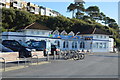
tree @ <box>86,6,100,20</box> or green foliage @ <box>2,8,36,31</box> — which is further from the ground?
tree @ <box>86,6,100,20</box>

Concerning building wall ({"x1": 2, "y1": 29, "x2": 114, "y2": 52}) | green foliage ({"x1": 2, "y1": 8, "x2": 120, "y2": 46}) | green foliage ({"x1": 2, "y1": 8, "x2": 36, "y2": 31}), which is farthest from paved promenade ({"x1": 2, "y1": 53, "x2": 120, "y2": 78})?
green foliage ({"x1": 2, "y1": 8, "x2": 120, "y2": 46})

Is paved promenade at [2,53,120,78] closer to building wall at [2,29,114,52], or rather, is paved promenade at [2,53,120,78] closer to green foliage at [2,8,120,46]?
building wall at [2,29,114,52]

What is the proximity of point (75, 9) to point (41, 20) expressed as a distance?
17842mm

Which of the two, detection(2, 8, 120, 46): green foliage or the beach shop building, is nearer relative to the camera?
the beach shop building

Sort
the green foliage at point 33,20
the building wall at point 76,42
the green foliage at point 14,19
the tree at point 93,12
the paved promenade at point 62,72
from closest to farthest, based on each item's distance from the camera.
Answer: the paved promenade at point 62,72 < the building wall at point 76,42 < the green foliage at point 14,19 < the green foliage at point 33,20 < the tree at point 93,12

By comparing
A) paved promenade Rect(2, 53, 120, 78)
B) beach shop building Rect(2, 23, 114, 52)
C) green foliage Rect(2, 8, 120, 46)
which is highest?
green foliage Rect(2, 8, 120, 46)

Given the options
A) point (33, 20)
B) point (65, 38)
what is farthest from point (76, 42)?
point (33, 20)

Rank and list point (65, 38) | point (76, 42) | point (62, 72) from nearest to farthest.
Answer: point (62, 72), point (65, 38), point (76, 42)

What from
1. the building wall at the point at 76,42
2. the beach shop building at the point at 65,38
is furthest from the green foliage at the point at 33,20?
the building wall at the point at 76,42

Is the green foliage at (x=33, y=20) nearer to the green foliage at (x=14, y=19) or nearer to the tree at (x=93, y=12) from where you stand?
the green foliage at (x=14, y=19)

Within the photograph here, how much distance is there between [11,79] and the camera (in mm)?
9055

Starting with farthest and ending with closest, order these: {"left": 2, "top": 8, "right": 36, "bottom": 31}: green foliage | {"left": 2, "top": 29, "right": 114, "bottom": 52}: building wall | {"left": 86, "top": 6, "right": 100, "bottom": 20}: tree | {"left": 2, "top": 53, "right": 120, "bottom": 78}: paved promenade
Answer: {"left": 86, "top": 6, "right": 100, "bottom": 20}: tree
{"left": 2, "top": 8, "right": 36, "bottom": 31}: green foliage
{"left": 2, "top": 29, "right": 114, "bottom": 52}: building wall
{"left": 2, "top": 53, "right": 120, "bottom": 78}: paved promenade

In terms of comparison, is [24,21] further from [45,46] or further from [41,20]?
[45,46]

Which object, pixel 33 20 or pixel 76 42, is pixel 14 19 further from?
pixel 76 42
